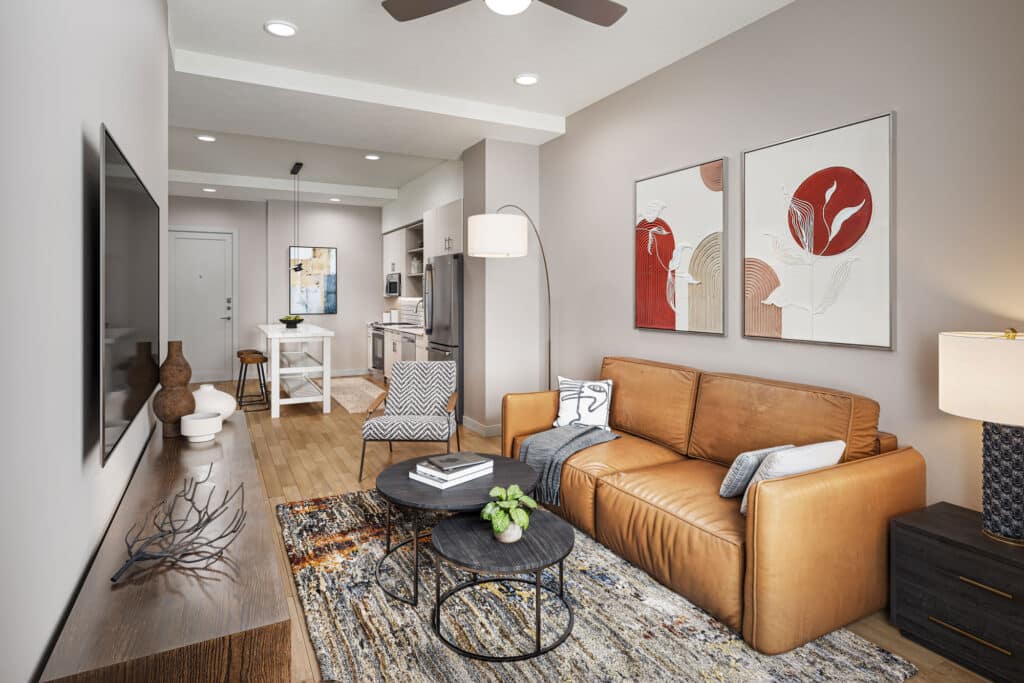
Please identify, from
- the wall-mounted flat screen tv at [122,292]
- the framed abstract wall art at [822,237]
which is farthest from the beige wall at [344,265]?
the framed abstract wall art at [822,237]

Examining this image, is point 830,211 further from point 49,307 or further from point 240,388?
point 240,388

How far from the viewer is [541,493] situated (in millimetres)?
3188

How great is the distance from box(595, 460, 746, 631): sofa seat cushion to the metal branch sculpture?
1.61 meters

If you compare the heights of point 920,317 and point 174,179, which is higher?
point 174,179

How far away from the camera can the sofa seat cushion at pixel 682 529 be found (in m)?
2.13

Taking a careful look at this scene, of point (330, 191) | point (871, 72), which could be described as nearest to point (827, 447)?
point (871, 72)

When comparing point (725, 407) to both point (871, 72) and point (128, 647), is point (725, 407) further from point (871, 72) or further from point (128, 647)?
point (128, 647)

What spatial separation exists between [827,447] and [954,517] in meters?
0.49

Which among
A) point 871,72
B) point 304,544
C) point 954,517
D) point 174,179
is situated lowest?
point 304,544

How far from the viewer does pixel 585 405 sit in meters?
3.60

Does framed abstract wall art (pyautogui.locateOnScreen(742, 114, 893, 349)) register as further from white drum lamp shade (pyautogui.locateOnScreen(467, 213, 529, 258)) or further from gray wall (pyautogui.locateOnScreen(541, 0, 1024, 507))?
white drum lamp shade (pyautogui.locateOnScreen(467, 213, 529, 258))

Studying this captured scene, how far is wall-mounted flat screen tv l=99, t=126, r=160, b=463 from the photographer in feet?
4.49

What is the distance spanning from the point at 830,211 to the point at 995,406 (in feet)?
3.96

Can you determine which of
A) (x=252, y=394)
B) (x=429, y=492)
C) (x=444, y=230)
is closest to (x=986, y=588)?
(x=429, y=492)
